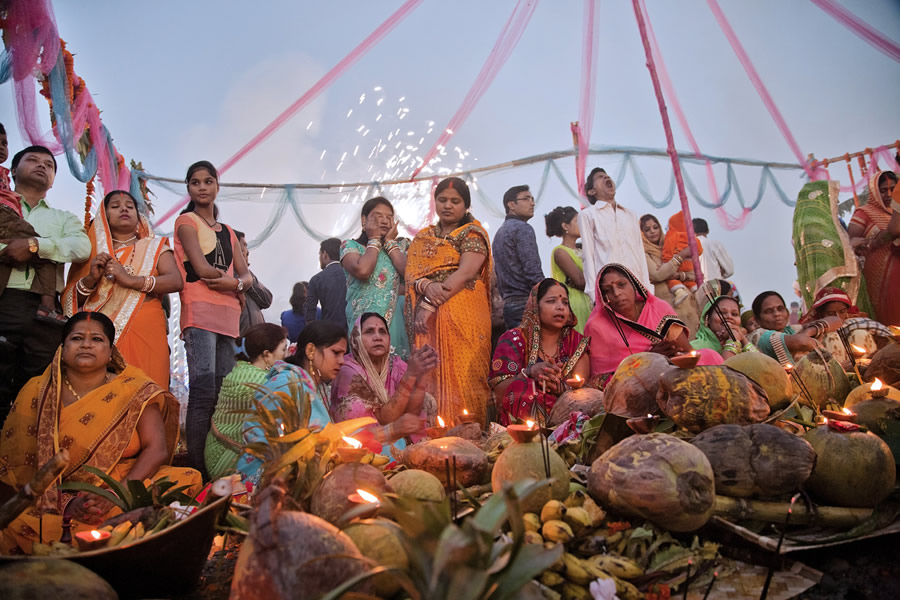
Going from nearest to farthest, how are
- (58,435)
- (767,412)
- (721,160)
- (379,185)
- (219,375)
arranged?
1. (767,412)
2. (58,435)
3. (219,375)
4. (379,185)
5. (721,160)

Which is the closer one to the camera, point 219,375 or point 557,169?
point 219,375

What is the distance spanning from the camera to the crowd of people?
320 cm

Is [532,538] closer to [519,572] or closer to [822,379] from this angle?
[519,572]

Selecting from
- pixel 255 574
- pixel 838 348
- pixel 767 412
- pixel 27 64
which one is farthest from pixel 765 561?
pixel 27 64

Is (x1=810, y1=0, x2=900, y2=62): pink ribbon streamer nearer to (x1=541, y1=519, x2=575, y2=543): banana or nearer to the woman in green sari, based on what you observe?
the woman in green sari

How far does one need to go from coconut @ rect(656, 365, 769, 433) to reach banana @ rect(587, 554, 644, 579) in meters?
0.66

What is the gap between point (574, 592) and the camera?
61.1 inches

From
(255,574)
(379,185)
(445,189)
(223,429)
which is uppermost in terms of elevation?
(379,185)

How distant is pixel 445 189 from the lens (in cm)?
516

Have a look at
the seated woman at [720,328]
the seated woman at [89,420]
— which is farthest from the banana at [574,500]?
the seated woman at [720,328]

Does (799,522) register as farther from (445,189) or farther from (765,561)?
(445,189)

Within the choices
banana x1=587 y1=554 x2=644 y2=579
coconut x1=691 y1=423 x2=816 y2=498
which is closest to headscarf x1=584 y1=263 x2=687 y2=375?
coconut x1=691 y1=423 x2=816 y2=498

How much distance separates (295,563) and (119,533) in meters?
0.80

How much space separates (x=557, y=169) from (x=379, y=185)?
10.0ft
